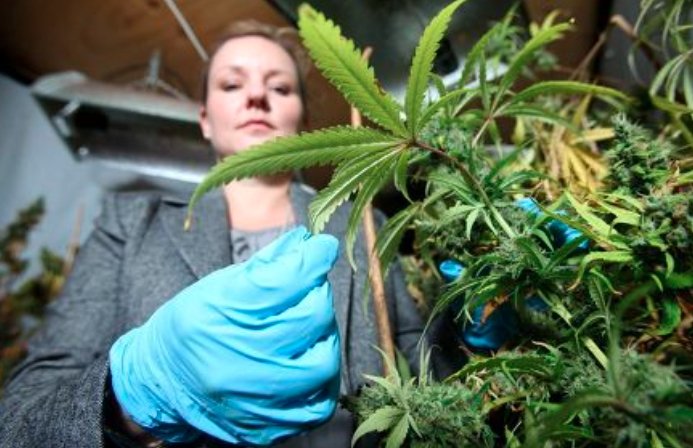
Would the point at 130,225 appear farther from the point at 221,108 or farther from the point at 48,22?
the point at 48,22

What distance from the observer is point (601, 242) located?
1.26ft

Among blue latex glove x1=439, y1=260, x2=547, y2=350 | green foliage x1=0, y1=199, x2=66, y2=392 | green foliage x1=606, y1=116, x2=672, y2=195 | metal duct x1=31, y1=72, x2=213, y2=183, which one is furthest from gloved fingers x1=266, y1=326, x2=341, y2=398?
green foliage x1=0, y1=199, x2=66, y2=392

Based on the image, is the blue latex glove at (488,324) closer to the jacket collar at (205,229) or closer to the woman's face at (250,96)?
the jacket collar at (205,229)

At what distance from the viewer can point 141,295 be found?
0.73m

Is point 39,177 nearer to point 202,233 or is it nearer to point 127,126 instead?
point 127,126

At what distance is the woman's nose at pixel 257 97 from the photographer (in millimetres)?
889

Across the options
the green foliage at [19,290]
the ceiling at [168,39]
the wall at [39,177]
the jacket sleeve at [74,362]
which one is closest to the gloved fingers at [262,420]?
the jacket sleeve at [74,362]

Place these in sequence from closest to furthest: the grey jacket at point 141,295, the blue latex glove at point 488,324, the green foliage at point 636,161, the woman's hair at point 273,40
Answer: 1. the green foliage at point 636,161
2. the blue latex glove at point 488,324
3. the grey jacket at point 141,295
4. the woman's hair at point 273,40

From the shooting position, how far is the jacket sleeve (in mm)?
472

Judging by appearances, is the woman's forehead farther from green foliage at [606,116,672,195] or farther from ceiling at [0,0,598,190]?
green foliage at [606,116,672,195]

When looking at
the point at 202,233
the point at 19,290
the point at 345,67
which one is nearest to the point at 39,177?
the point at 19,290

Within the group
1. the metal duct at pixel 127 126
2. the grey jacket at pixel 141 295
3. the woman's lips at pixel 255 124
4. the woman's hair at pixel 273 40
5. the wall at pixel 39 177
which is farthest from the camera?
the wall at pixel 39 177

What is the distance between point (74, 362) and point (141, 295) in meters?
0.13

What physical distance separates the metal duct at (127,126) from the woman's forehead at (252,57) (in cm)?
28
